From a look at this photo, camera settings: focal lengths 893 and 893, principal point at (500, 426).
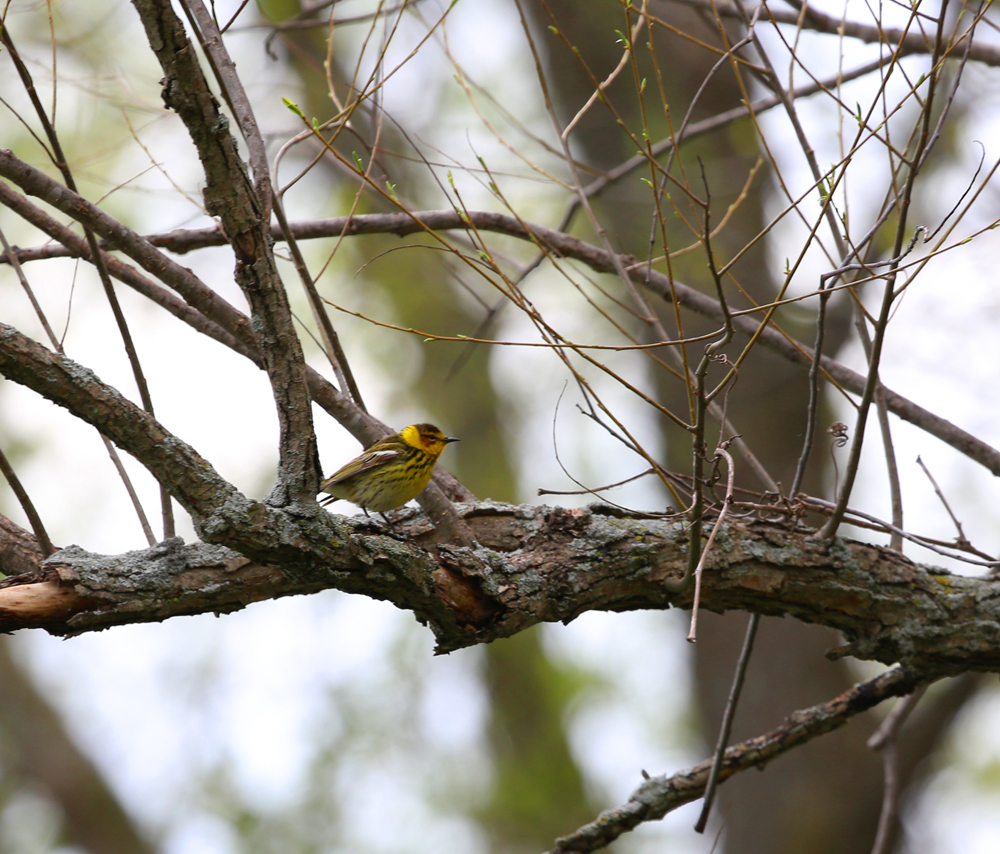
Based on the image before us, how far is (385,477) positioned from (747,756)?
214 centimetres

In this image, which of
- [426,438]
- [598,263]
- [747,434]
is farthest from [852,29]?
[747,434]

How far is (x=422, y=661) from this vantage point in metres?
10.9

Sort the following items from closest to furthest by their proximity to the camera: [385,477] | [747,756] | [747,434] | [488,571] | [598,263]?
[488,571] < [747,756] < [598,263] < [385,477] < [747,434]

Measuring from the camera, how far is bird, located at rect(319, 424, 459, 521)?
14.0 ft

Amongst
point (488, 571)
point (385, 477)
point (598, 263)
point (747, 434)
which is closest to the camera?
point (488, 571)

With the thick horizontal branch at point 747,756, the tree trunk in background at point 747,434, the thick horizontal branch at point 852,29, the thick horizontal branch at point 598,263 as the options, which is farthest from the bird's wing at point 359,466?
the tree trunk in background at point 747,434

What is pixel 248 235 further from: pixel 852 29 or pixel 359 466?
pixel 852 29

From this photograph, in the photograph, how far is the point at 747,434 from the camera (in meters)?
7.68

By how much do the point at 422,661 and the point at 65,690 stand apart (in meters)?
4.18

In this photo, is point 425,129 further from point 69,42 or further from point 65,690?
point 65,690

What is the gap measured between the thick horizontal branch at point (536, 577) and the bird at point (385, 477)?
95 cm

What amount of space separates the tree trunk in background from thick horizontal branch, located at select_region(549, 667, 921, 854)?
2988 millimetres

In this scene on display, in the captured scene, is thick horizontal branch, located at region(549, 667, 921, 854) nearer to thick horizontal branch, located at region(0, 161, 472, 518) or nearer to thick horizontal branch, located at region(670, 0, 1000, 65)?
thick horizontal branch, located at region(0, 161, 472, 518)

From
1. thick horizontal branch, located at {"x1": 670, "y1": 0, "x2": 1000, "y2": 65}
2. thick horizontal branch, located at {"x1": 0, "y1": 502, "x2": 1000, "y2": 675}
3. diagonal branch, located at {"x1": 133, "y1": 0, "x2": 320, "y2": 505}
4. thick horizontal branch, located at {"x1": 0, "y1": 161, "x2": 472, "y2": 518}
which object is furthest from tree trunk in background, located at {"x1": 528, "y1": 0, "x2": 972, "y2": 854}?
diagonal branch, located at {"x1": 133, "y1": 0, "x2": 320, "y2": 505}
